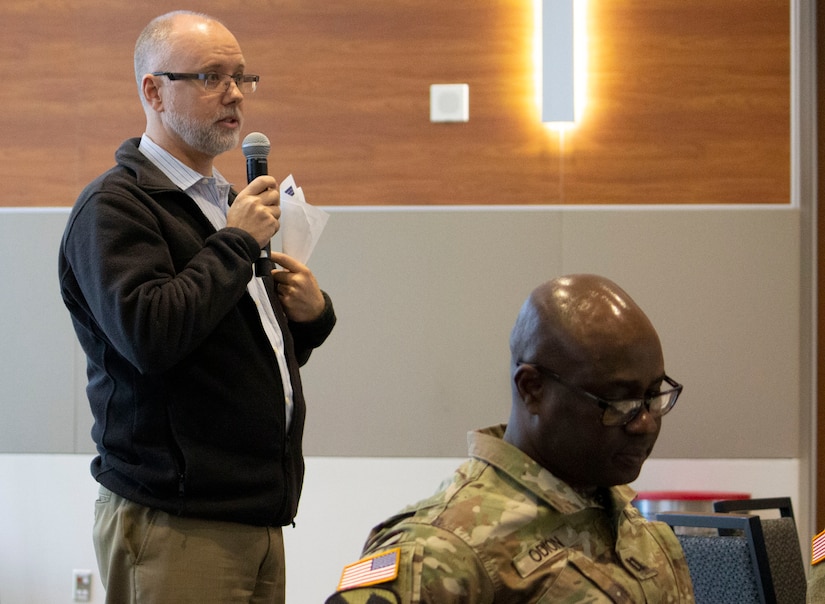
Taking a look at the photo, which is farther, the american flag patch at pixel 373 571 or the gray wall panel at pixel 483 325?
the gray wall panel at pixel 483 325

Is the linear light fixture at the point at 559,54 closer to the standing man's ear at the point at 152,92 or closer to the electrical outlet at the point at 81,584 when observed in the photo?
the standing man's ear at the point at 152,92

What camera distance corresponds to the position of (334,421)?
12.9ft

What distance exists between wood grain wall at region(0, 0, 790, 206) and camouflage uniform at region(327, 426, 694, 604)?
2837mm

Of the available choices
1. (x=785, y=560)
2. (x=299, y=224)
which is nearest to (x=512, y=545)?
(x=299, y=224)

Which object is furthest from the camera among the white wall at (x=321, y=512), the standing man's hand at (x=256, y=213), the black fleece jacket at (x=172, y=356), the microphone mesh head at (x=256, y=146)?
the white wall at (x=321, y=512)

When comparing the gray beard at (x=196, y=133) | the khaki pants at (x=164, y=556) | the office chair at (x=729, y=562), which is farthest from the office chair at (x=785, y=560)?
the gray beard at (x=196, y=133)

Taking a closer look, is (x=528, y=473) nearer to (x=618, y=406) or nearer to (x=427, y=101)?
(x=618, y=406)

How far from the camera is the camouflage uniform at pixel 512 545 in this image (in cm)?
103

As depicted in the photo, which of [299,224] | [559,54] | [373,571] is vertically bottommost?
[373,571]

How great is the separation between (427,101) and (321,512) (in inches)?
63.2

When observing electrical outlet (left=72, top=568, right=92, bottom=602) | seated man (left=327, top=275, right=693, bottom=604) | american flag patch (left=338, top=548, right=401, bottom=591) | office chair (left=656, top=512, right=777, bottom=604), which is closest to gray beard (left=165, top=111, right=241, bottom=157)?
seated man (left=327, top=275, right=693, bottom=604)

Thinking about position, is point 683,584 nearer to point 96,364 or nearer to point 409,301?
point 96,364

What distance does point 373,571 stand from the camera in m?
1.03

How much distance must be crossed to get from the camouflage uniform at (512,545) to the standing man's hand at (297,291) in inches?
33.1
